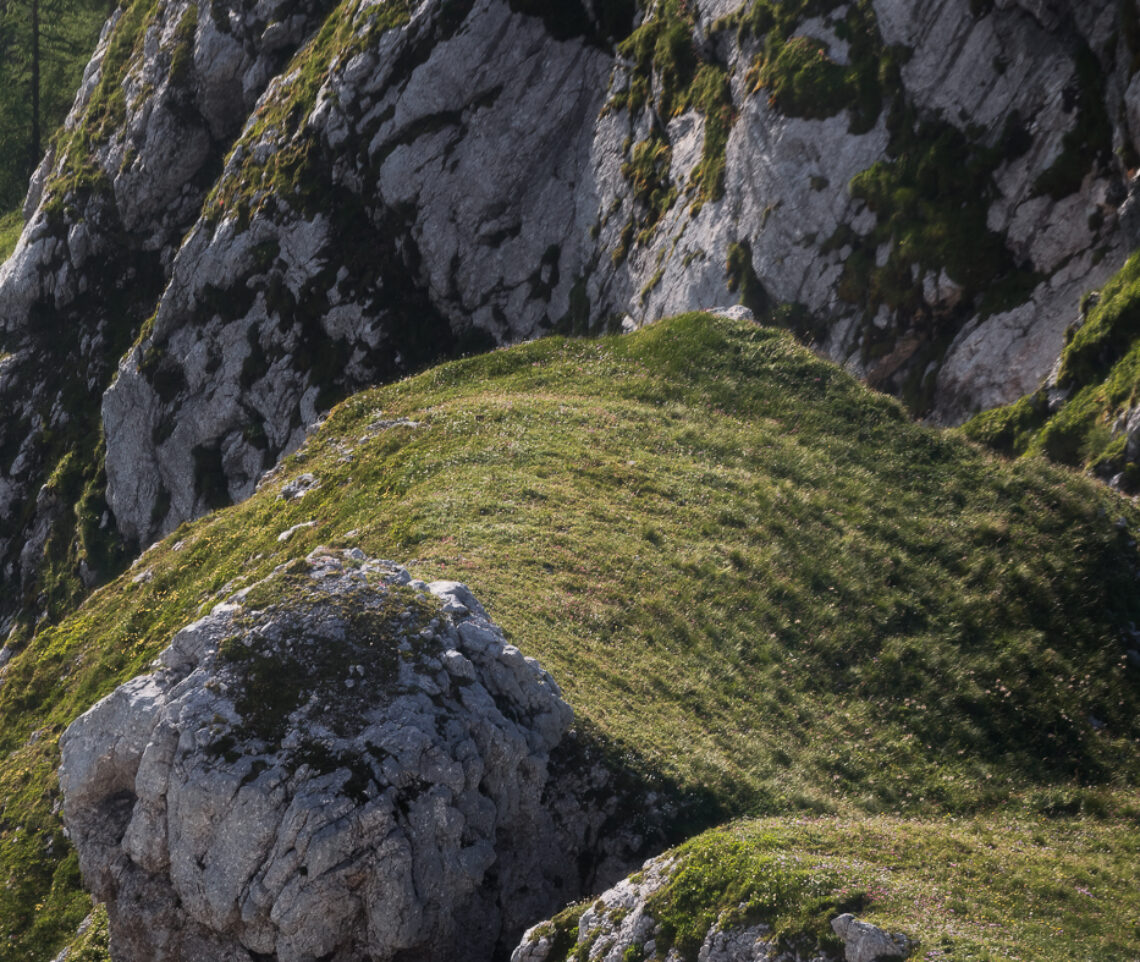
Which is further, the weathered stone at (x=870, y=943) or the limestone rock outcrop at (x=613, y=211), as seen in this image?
the limestone rock outcrop at (x=613, y=211)

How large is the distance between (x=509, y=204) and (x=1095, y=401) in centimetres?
4164

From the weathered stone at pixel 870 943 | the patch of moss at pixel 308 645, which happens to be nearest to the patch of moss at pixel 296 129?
the patch of moss at pixel 308 645

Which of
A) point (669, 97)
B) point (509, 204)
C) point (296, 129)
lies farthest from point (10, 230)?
point (669, 97)

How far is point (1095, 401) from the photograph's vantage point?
35469mm

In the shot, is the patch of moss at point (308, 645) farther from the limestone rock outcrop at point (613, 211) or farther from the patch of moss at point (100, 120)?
the patch of moss at point (100, 120)

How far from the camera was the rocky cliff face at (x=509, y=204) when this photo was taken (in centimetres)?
4281

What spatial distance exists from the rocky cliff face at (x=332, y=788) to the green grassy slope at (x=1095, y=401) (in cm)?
2508

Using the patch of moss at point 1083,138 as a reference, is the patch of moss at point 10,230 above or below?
below

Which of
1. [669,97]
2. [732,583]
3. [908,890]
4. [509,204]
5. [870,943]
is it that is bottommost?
[870,943]

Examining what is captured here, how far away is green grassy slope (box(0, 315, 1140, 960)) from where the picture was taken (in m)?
22.2

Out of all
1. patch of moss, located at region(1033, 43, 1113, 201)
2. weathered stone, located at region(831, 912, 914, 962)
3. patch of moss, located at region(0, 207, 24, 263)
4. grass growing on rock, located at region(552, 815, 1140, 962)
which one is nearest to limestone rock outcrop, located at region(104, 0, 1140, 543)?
patch of moss, located at region(1033, 43, 1113, 201)

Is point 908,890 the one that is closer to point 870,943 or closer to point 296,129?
point 870,943

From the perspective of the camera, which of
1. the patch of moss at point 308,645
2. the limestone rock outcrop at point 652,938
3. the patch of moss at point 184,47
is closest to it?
the limestone rock outcrop at point 652,938

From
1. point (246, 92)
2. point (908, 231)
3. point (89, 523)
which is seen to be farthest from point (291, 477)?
point (246, 92)
